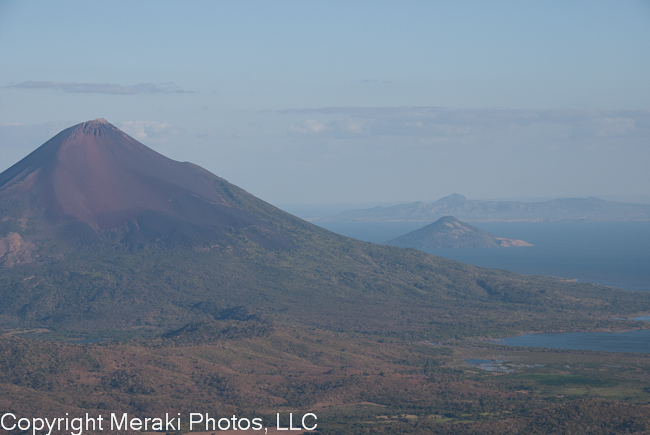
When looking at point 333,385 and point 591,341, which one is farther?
point 591,341

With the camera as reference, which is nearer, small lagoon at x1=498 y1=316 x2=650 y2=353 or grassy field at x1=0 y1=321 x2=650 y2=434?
grassy field at x1=0 y1=321 x2=650 y2=434

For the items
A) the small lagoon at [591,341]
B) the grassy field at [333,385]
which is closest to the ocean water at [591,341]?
the small lagoon at [591,341]

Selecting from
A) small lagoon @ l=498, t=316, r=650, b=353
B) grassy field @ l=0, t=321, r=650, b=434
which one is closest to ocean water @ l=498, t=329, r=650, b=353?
small lagoon @ l=498, t=316, r=650, b=353

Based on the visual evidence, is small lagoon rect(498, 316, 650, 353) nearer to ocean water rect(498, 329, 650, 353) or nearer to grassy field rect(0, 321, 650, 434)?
ocean water rect(498, 329, 650, 353)

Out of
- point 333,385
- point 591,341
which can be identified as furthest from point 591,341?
point 333,385

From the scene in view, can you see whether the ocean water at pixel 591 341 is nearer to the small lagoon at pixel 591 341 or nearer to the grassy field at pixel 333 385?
the small lagoon at pixel 591 341

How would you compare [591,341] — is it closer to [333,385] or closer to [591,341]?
[591,341]

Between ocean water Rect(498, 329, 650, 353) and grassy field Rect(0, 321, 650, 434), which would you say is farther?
ocean water Rect(498, 329, 650, 353)

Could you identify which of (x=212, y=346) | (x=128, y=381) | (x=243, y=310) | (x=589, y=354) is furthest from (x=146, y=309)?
(x=589, y=354)

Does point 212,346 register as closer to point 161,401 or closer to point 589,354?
point 161,401

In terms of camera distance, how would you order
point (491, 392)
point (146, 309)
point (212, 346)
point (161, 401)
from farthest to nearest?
point (146, 309) → point (212, 346) → point (491, 392) → point (161, 401)

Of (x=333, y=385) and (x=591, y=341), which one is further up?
(x=333, y=385)
